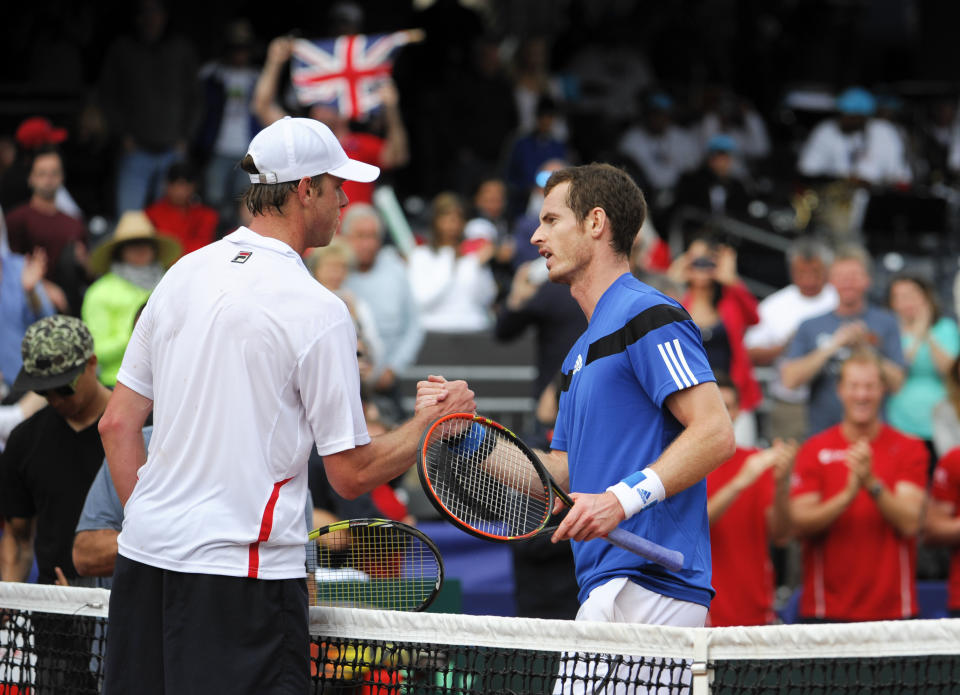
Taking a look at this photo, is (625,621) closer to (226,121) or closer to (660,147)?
(226,121)

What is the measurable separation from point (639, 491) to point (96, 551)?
183 centimetres

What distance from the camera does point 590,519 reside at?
3652mm

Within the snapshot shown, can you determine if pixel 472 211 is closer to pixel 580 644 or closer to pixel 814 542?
pixel 814 542

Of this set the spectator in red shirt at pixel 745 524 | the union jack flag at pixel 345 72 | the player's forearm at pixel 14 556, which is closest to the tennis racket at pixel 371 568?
the player's forearm at pixel 14 556

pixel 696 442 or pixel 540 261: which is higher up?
pixel 540 261

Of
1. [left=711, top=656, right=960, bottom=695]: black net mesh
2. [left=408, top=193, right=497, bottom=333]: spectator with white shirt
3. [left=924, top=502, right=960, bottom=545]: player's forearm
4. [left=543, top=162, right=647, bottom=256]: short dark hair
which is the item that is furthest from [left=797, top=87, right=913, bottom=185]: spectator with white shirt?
[left=711, top=656, right=960, bottom=695]: black net mesh

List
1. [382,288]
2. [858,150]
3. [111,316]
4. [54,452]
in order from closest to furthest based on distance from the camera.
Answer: [54,452] < [111,316] < [382,288] < [858,150]

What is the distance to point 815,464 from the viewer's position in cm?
739

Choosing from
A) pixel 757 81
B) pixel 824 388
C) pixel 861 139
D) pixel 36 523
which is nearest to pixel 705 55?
pixel 757 81

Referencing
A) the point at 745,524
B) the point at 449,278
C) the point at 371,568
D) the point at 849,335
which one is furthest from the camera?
the point at 449,278

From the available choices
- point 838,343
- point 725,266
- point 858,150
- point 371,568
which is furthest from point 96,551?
point 858,150

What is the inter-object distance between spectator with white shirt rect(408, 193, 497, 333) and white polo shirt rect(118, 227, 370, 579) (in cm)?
732

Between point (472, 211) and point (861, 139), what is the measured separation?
5718 millimetres

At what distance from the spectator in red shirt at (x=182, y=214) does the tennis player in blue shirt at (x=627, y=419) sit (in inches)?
259
